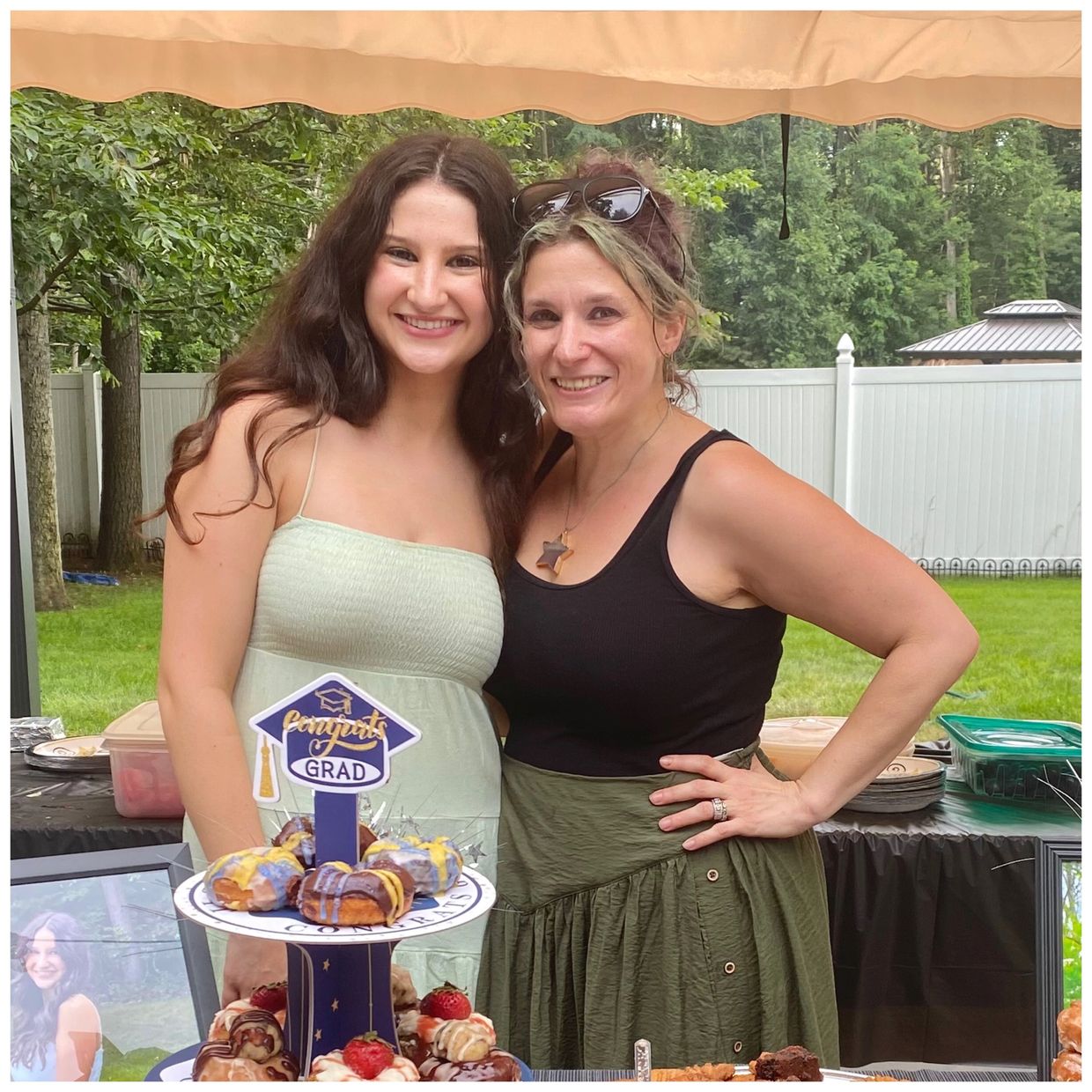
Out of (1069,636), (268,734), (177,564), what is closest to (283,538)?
(177,564)

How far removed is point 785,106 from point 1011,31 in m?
0.48

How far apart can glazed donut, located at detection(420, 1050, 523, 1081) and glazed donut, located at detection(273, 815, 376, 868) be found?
0.59 ft

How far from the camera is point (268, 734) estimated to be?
0.82m

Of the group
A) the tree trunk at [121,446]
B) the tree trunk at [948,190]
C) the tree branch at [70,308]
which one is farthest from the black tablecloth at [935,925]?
the tree trunk at [121,446]

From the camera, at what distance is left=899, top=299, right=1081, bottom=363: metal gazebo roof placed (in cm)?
611

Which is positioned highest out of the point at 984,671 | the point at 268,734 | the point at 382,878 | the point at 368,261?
the point at 368,261

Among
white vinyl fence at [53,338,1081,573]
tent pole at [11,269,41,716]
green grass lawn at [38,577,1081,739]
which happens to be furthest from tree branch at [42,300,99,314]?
tent pole at [11,269,41,716]

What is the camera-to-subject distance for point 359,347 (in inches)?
58.7

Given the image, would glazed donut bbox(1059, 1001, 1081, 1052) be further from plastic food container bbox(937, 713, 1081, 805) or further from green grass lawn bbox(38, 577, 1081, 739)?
green grass lawn bbox(38, 577, 1081, 739)

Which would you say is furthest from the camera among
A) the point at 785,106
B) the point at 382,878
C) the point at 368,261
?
the point at 785,106

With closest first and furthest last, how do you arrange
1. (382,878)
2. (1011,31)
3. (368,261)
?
(382,878) < (368,261) < (1011,31)

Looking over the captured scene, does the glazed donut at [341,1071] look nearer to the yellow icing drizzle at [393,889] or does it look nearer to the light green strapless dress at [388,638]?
the yellow icing drizzle at [393,889]

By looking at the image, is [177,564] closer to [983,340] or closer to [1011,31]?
[1011,31]

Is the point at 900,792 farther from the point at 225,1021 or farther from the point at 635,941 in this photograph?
the point at 225,1021
